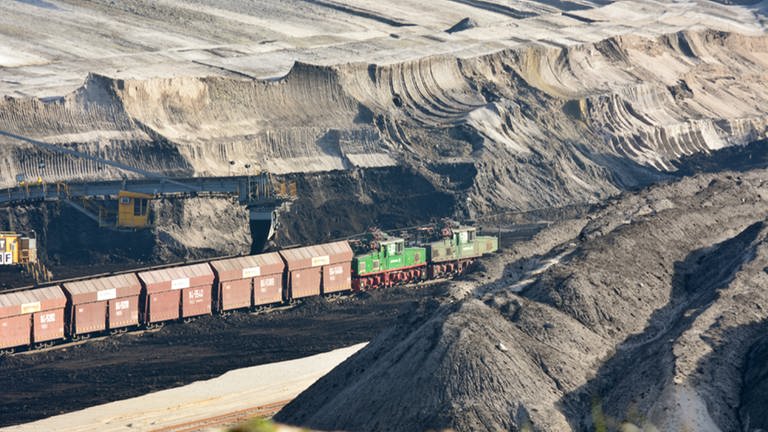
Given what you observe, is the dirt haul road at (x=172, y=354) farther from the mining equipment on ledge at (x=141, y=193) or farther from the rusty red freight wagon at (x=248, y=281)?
the mining equipment on ledge at (x=141, y=193)

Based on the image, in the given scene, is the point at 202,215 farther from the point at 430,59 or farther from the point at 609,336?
the point at 609,336

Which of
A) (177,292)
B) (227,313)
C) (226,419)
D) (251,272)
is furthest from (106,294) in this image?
(226,419)

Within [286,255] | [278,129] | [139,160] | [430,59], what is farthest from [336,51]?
[286,255]

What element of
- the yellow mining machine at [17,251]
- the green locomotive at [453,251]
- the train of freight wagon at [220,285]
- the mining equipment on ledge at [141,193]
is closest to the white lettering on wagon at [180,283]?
the train of freight wagon at [220,285]

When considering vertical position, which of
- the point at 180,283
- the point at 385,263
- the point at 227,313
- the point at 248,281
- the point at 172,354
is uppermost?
the point at 180,283

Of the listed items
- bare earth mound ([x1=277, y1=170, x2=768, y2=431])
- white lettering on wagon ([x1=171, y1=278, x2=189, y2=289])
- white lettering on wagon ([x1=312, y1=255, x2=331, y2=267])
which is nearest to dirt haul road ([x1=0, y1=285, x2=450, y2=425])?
→ white lettering on wagon ([x1=312, y1=255, x2=331, y2=267])

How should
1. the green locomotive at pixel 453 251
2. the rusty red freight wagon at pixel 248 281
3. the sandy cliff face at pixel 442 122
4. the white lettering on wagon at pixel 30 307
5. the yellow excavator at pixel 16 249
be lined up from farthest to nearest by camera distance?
the sandy cliff face at pixel 442 122 < the green locomotive at pixel 453 251 < the yellow excavator at pixel 16 249 < the rusty red freight wagon at pixel 248 281 < the white lettering on wagon at pixel 30 307

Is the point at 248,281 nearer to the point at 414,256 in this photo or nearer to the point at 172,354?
the point at 172,354
